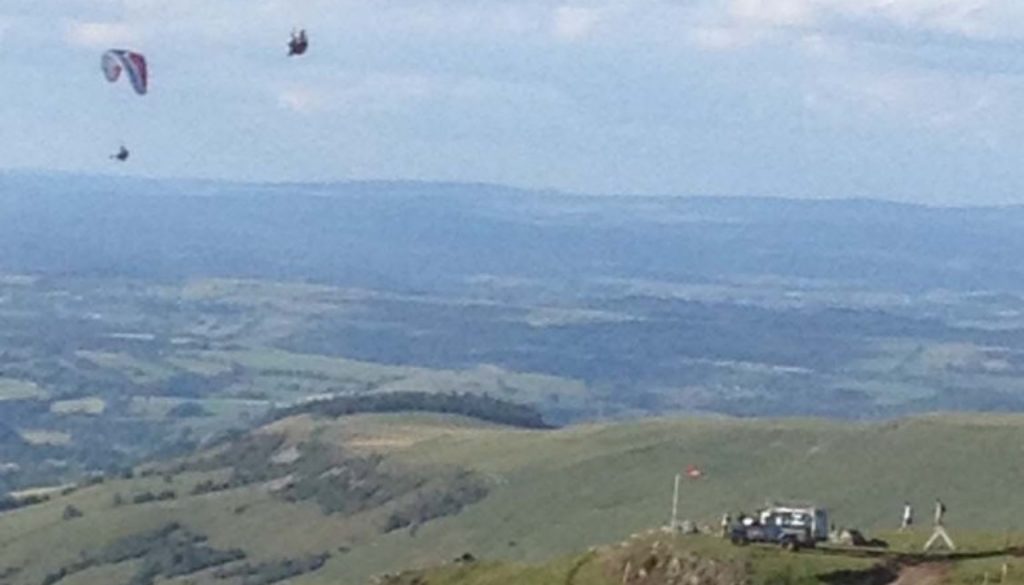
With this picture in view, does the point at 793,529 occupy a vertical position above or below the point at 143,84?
below

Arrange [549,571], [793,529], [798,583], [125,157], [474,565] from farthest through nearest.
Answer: [125,157] → [474,565] → [549,571] → [793,529] → [798,583]

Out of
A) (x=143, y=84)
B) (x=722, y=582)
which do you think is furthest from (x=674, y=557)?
(x=143, y=84)

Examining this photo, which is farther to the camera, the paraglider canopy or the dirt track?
the paraglider canopy

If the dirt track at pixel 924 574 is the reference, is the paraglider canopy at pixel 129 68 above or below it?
above

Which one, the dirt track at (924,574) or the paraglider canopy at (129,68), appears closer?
the dirt track at (924,574)

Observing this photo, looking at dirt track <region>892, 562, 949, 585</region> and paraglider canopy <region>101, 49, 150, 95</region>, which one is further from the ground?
paraglider canopy <region>101, 49, 150, 95</region>

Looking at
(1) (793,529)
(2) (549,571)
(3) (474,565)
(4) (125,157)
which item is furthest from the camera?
(4) (125,157)

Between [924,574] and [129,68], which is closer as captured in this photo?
[924,574]

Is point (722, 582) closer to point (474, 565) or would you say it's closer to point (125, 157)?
point (474, 565)
